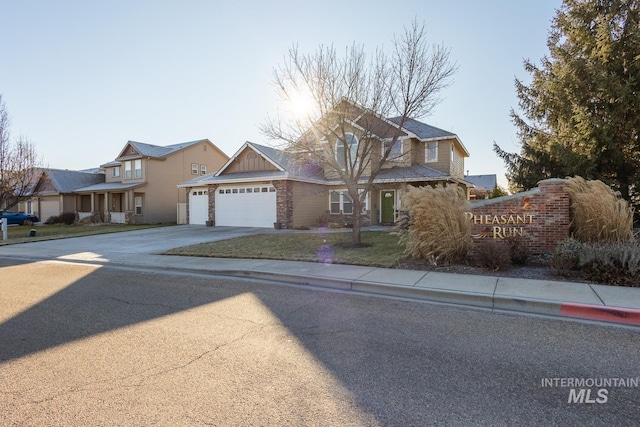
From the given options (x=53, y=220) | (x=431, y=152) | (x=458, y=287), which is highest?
(x=431, y=152)

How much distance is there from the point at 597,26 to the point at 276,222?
56.1ft

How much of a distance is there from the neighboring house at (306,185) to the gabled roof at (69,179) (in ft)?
54.1

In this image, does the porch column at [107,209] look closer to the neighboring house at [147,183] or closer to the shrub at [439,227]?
the neighboring house at [147,183]

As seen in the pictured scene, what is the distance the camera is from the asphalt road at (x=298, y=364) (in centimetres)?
300

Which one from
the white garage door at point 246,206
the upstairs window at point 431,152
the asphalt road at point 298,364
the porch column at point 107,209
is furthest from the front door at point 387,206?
the porch column at point 107,209

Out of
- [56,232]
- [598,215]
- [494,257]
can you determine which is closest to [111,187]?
[56,232]

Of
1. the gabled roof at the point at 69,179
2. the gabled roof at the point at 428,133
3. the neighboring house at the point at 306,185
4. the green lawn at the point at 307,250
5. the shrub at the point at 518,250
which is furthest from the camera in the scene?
the gabled roof at the point at 69,179

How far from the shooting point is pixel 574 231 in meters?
9.60

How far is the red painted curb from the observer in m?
5.22

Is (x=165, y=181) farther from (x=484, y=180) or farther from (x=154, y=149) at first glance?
(x=484, y=180)

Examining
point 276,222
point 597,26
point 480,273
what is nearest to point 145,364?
point 480,273

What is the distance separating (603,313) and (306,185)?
18001mm

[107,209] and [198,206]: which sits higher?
[198,206]

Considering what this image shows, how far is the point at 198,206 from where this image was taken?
83.3 ft
